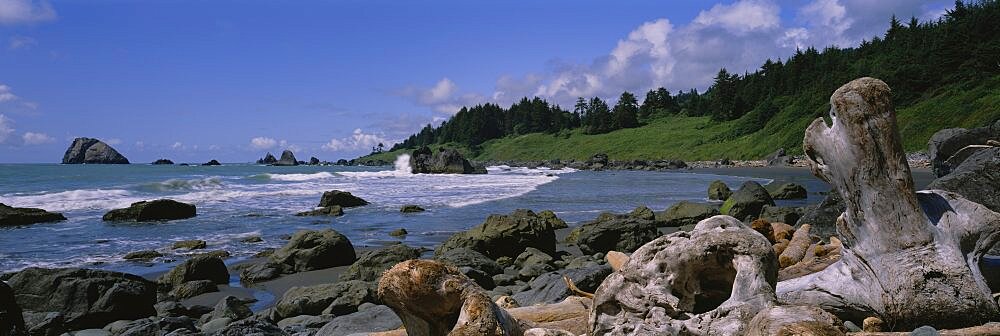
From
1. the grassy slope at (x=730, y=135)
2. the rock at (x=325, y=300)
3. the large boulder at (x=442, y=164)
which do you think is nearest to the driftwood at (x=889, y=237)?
the rock at (x=325, y=300)

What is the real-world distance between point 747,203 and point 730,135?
76670 mm

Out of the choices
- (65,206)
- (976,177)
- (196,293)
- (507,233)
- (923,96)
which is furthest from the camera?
(923,96)

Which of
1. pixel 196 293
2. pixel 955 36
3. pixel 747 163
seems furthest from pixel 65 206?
pixel 955 36

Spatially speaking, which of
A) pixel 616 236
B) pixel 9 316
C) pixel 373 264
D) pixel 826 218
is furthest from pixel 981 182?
pixel 9 316

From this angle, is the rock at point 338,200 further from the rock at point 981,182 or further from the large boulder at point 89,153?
the large boulder at point 89,153

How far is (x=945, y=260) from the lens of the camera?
13.8 feet

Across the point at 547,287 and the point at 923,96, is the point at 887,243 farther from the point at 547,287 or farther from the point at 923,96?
the point at 923,96

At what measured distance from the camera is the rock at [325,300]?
10.4m

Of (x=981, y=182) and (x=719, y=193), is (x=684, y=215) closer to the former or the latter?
(x=719, y=193)

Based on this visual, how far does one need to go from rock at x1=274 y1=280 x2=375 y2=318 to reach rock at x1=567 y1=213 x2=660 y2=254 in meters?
7.02

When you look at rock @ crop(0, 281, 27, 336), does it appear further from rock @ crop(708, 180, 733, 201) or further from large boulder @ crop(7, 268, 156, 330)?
rock @ crop(708, 180, 733, 201)

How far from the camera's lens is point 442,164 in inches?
3162

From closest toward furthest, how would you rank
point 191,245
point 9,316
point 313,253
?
point 9,316 → point 313,253 → point 191,245

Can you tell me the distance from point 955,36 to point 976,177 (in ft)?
239
